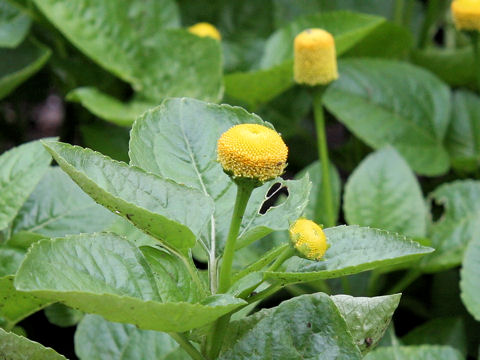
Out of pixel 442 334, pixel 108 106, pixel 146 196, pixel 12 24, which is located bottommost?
pixel 442 334

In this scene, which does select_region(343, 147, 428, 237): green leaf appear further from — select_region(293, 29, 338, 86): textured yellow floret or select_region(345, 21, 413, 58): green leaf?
select_region(345, 21, 413, 58): green leaf

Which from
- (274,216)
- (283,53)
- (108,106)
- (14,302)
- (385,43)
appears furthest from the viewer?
(385,43)

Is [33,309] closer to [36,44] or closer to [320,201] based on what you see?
[320,201]

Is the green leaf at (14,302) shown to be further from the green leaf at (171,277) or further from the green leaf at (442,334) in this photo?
the green leaf at (442,334)

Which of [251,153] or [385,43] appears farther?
[385,43]

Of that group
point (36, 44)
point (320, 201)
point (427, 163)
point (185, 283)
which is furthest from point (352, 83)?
point (185, 283)

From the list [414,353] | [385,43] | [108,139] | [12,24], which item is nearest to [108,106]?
[108,139]

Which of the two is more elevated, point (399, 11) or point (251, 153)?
point (251, 153)

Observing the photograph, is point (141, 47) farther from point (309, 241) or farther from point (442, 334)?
point (309, 241)
